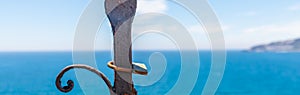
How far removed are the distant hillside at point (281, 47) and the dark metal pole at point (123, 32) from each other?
119 meters

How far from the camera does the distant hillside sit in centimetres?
11538

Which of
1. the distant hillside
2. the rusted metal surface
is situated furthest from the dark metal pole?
the distant hillside

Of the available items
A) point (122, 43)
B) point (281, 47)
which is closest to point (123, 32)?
point (122, 43)

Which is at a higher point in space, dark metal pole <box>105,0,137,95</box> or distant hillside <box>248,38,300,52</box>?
distant hillside <box>248,38,300,52</box>

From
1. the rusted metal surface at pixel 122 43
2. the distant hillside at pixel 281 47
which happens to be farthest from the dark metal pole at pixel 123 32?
the distant hillside at pixel 281 47

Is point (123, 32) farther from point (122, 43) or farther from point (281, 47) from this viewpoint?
point (281, 47)

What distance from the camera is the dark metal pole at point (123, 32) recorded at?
3.51 feet

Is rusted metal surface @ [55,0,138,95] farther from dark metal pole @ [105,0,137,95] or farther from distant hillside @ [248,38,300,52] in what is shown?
distant hillside @ [248,38,300,52]

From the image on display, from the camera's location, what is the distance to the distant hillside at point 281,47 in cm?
11538

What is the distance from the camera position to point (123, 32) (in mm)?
1078

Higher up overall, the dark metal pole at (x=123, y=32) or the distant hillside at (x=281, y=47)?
the distant hillside at (x=281, y=47)

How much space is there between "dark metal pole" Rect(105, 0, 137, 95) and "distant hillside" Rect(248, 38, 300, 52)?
390 ft

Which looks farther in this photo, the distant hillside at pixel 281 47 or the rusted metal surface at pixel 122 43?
the distant hillside at pixel 281 47

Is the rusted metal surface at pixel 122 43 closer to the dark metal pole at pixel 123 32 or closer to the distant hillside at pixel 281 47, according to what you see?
the dark metal pole at pixel 123 32
